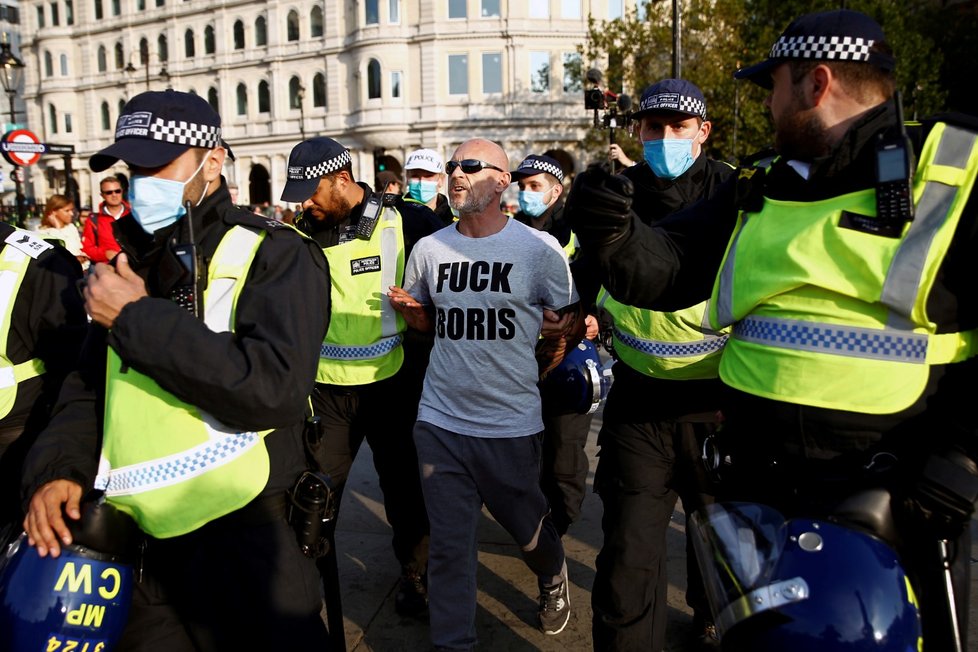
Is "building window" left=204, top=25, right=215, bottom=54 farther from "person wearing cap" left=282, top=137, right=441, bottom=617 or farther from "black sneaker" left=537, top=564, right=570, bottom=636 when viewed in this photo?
"black sneaker" left=537, top=564, right=570, bottom=636

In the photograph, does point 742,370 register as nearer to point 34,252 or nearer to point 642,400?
point 642,400

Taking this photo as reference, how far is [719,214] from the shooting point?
239 centimetres

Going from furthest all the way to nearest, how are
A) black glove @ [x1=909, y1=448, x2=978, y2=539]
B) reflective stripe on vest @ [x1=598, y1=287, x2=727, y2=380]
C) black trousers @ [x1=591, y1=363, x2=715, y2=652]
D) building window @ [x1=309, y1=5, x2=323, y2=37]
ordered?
building window @ [x1=309, y1=5, x2=323, y2=37] → reflective stripe on vest @ [x1=598, y1=287, x2=727, y2=380] → black trousers @ [x1=591, y1=363, x2=715, y2=652] → black glove @ [x1=909, y1=448, x2=978, y2=539]

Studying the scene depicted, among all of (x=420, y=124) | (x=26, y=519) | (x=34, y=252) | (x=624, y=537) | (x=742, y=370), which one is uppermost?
(x=420, y=124)

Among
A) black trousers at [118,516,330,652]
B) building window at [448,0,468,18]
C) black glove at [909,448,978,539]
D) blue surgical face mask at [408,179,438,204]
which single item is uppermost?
building window at [448,0,468,18]

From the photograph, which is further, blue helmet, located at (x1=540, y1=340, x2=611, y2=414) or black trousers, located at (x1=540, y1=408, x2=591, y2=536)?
black trousers, located at (x1=540, y1=408, x2=591, y2=536)

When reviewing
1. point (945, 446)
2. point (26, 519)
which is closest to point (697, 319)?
point (945, 446)

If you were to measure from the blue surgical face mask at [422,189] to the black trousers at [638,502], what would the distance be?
2948mm

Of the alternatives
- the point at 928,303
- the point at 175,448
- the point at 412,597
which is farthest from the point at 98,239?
the point at 928,303

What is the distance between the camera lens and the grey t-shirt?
10.5ft

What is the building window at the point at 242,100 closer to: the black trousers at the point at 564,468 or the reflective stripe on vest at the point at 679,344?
the black trousers at the point at 564,468

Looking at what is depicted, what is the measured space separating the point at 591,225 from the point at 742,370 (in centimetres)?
56

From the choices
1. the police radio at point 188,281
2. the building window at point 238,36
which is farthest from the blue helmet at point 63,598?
the building window at point 238,36

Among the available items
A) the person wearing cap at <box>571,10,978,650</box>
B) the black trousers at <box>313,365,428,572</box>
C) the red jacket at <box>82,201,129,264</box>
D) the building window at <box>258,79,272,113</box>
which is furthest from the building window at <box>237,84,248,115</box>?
the person wearing cap at <box>571,10,978,650</box>
